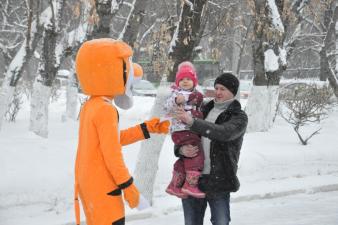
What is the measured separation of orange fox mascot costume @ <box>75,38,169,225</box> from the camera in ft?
10.9

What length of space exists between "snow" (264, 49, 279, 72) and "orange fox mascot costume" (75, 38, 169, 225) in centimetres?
753

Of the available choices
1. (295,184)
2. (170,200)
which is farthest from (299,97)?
(170,200)

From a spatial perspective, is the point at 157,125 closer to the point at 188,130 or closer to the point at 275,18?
the point at 188,130

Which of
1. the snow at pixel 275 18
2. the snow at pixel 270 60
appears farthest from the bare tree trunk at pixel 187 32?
the snow at pixel 270 60

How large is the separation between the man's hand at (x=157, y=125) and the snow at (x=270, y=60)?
7.26 m

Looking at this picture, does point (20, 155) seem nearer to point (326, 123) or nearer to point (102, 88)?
point (102, 88)

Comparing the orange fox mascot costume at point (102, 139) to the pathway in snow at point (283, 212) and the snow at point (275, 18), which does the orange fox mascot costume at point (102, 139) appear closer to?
the pathway in snow at point (283, 212)

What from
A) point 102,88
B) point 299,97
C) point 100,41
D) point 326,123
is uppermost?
point 100,41

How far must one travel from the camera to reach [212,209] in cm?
398

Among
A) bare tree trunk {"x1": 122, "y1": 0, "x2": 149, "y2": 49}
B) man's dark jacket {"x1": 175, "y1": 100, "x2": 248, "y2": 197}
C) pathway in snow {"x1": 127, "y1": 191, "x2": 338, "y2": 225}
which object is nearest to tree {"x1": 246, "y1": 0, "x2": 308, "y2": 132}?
bare tree trunk {"x1": 122, "y1": 0, "x2": 149, "y2": 49}

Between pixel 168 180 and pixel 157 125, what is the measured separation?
405cm

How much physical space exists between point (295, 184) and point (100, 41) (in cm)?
554

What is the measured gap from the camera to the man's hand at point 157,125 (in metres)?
3.78

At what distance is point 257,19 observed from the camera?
990 centimetres
